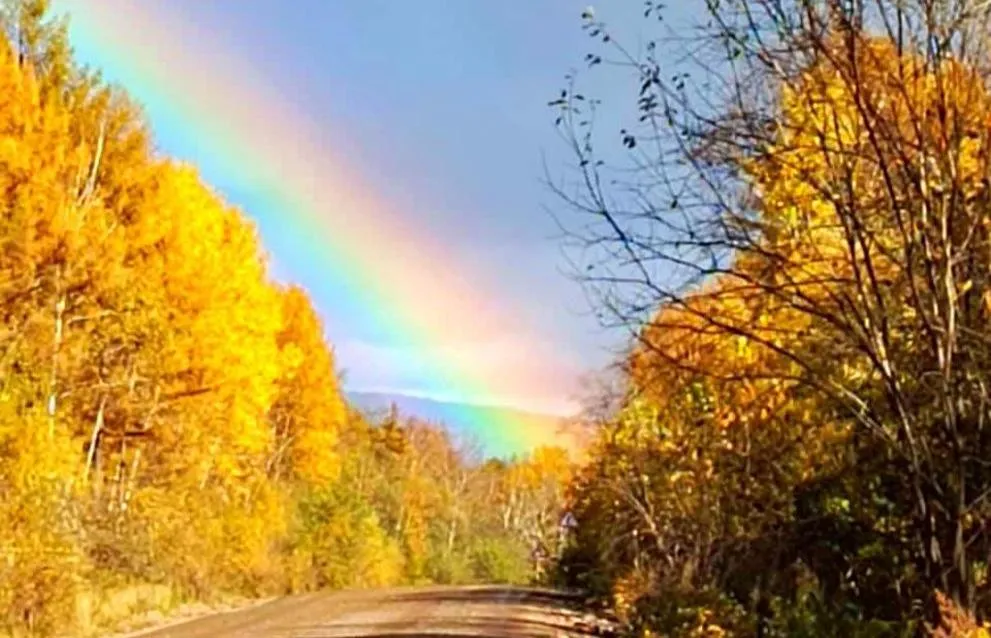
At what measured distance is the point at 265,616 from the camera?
2586 centimetres

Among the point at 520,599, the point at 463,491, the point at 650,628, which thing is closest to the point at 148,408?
the point at 520,599

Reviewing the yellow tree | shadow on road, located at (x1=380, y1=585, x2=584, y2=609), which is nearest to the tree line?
shadow on road, located at (x1=380, y1=585, x2=584, y2=609)

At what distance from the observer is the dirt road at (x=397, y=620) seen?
2045 centimetres

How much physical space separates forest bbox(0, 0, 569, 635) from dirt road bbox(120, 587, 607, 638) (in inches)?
90.9

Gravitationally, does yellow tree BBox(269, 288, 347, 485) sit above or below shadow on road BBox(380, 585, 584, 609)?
above

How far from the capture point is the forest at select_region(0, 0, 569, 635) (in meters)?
19.0

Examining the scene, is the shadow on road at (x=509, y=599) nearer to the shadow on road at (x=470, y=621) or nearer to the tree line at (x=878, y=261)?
the shadow on road at (x=470, y=621)

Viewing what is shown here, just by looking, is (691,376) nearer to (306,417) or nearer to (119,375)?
(119,375)

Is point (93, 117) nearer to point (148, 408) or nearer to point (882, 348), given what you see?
point (148, 408)

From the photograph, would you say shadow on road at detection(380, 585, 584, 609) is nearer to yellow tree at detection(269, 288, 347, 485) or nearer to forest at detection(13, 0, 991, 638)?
forest at detection(13, 0, 991, 638)

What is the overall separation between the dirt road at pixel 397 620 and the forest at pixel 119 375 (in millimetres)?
2309

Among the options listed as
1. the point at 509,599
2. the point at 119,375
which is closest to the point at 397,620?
the point at 119,375

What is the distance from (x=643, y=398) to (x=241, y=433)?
13.8 m

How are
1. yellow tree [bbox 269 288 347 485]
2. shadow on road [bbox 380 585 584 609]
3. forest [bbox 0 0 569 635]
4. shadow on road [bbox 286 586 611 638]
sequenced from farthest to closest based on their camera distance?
1. yellow tree [bbox 269 288 347 485]
2. shadow on road [bbox 380 585 584 609]
3. shadow on road [bbox 286 586 611 638]
4. forest [bbox 0 0 569 635]
